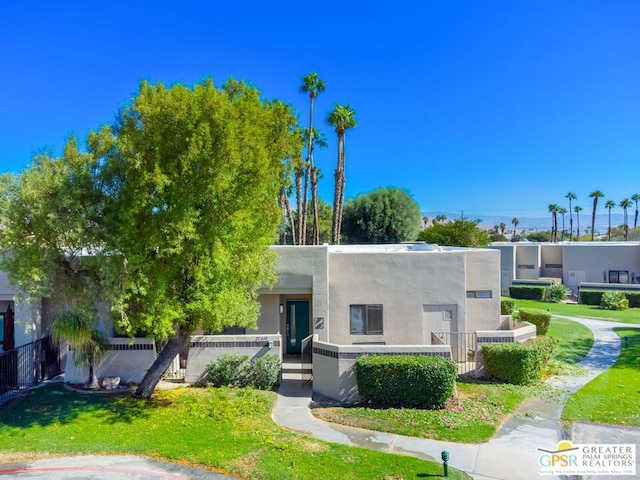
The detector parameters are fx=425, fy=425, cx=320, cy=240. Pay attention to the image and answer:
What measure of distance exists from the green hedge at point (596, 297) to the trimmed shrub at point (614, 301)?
1194 millimetres

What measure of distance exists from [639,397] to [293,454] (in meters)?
10.7

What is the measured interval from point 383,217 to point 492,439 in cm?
3678

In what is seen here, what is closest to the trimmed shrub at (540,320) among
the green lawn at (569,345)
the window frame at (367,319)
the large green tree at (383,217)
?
the green lawn at (569,345)

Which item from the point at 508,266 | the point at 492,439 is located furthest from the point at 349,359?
the point at 508,266

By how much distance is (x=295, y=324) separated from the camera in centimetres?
1747

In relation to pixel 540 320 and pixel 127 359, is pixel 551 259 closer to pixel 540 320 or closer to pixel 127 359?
pixel 540 320

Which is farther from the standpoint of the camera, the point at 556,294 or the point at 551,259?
the point at 551,259

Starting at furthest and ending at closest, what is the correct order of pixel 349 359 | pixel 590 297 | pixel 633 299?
pixel 590 297 < pixel 633 299 < pixel 349 359

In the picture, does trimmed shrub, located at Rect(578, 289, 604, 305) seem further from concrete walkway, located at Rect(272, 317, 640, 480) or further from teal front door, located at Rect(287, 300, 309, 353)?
teal front door, located at Rect(287, 300, 309, 353)

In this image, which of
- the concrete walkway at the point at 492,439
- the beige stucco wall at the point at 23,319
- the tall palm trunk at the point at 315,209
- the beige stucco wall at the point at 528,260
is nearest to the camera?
the concrete walkway at the point at 492,439

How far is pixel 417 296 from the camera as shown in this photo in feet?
54.5

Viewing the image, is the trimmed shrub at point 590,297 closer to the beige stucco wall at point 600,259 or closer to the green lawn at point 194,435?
the beige stucco wall at point 600,259

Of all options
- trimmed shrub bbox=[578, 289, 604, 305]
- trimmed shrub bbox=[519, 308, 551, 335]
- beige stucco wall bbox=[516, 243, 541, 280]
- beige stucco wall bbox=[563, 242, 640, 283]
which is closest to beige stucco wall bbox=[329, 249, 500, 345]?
trimmed shrub bbox=[519, 308, 551, 335]

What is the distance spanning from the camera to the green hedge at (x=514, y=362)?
45.3 feet
